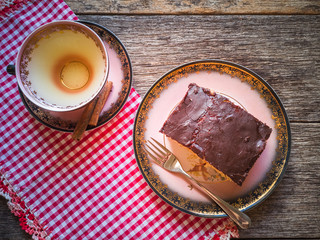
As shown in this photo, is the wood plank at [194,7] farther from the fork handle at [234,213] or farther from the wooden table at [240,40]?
the fork handle at [234,213]

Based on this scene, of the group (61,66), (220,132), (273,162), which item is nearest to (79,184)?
(61,66)

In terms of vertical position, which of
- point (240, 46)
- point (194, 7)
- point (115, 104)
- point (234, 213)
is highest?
point (194, 7)

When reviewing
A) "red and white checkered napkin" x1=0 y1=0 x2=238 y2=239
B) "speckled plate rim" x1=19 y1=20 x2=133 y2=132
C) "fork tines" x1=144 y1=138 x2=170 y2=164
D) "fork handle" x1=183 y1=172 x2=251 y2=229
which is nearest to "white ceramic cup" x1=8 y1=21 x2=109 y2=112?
"speckled plate rim" x1=19 y1=20 x2=133 y2=132

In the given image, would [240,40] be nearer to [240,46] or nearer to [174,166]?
[240,46]

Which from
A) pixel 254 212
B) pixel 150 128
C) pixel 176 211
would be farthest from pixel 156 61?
pixel 254 212

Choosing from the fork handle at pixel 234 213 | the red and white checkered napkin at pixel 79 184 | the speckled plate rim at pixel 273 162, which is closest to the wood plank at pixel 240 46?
the speckled plate rim at pixel 273 162

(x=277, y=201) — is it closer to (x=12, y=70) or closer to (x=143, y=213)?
(x=143, y=213)
